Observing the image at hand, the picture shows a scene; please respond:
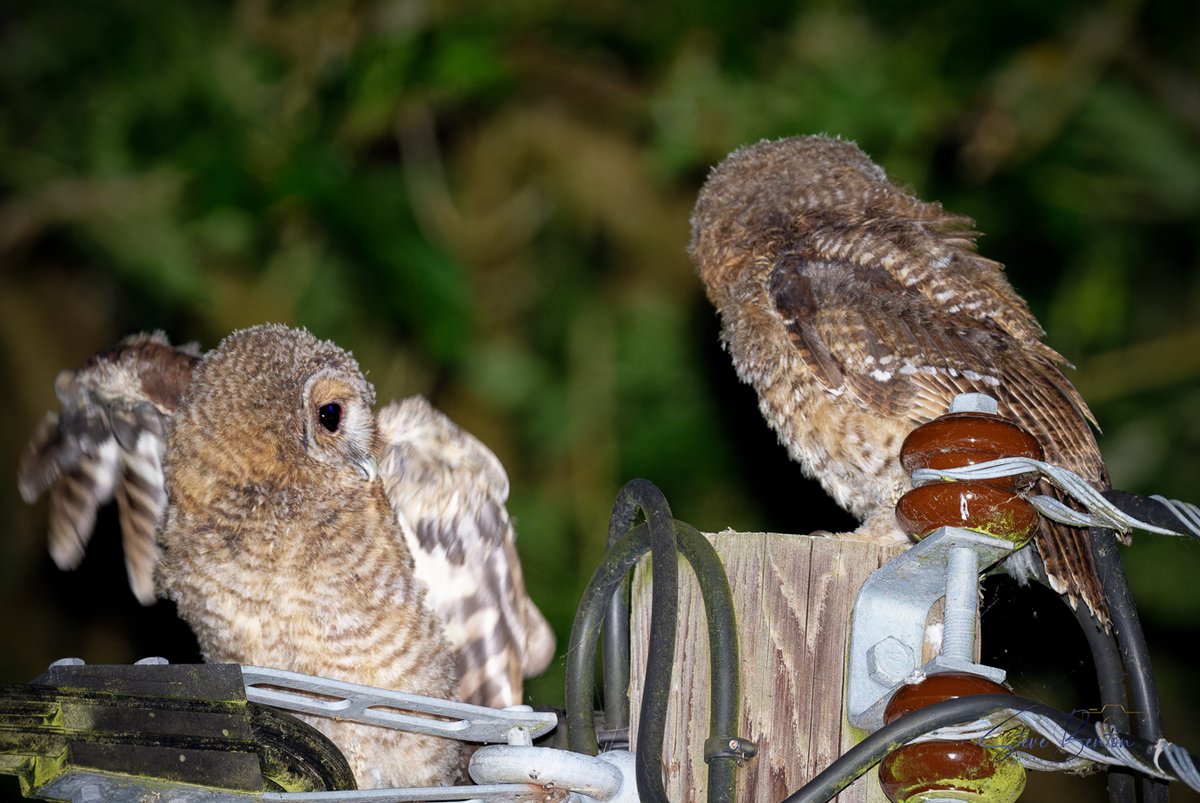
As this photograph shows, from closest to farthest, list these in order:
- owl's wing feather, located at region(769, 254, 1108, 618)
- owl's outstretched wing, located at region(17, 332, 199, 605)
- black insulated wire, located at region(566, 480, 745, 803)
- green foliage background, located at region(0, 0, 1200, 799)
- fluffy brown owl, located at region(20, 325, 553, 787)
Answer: black insulated wire, located at region(566, 480, 745, 803)
owl's wing feather, located at region(769, 254, 1108, 618)
fluffy brown owl, located at region(20, 325, 553, 787)
owl's outstretched wing, located at region(17, 332, 199, 605)
green foliage background, located at region(0, 0, 1200, 799)

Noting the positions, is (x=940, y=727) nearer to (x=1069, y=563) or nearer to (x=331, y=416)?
(x=1069, y=563)

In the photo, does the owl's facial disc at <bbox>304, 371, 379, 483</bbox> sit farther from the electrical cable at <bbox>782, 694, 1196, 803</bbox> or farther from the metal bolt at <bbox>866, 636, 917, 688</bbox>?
the electrical cable at <bbox>782, 694, 1196, 803</bbox>

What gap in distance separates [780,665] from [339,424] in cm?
172

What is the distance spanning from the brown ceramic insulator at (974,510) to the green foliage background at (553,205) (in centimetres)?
332

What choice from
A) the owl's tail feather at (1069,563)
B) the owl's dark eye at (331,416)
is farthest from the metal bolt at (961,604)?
the owl's dark eye at (331,416)

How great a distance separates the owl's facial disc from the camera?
3.19m

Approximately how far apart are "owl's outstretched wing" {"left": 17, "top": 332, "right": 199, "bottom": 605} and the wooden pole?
1.95m

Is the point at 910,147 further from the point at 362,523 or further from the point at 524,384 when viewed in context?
the point at 362,523

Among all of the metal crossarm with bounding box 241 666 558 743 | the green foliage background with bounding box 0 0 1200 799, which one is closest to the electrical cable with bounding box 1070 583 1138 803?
the metal crossarm with bounding box 241 666 558 743

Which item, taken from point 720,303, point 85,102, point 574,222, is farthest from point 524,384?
point 720,303

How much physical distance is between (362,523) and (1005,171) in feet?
12.0

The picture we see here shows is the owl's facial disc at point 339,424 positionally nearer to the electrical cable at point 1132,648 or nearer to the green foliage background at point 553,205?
the green foliage background at point 553,205

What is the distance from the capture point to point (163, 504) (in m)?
3.46

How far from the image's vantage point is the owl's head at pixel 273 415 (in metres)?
3.14
